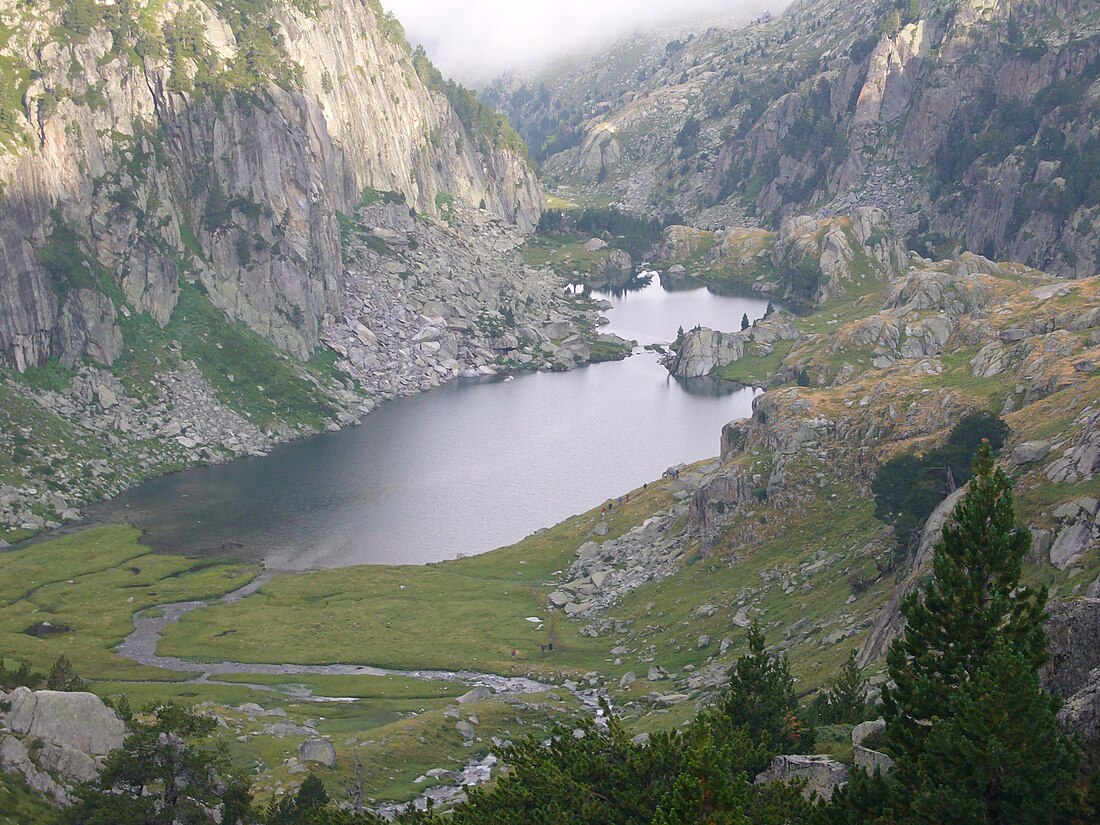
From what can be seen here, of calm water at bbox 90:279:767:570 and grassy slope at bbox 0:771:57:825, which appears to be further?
calm water at bbox 90:279:767:570

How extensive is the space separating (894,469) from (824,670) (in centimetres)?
2320

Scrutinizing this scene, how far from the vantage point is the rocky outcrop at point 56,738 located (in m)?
64.4

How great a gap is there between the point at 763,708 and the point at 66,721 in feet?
139

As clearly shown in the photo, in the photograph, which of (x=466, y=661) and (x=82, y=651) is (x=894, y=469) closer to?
(x=466, y=661)

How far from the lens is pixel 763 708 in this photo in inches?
1945

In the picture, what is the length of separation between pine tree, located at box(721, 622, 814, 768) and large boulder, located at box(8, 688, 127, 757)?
38.0m

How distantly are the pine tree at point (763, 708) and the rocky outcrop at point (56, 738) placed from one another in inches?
1418

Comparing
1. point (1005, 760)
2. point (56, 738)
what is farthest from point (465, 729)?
point (1005, 760)

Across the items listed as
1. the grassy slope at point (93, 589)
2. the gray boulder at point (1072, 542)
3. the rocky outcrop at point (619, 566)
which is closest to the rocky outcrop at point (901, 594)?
the gray boulder at point (1072, 542)

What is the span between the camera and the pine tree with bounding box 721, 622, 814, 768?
156 feet

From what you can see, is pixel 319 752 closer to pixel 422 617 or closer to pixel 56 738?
pixel 56 738

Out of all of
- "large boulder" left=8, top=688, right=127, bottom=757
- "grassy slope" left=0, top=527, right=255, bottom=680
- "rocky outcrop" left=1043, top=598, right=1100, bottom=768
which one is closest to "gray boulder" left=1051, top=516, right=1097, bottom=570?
"rocky outcrop" left=1043, top=598, right=1100, bottom=768

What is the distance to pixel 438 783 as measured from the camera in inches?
3044

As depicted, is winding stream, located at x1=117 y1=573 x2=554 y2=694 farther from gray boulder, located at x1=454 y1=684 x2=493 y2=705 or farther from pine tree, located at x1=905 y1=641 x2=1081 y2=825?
pine tree, located at x1=905 y1=641 x2=1081 y2=825
